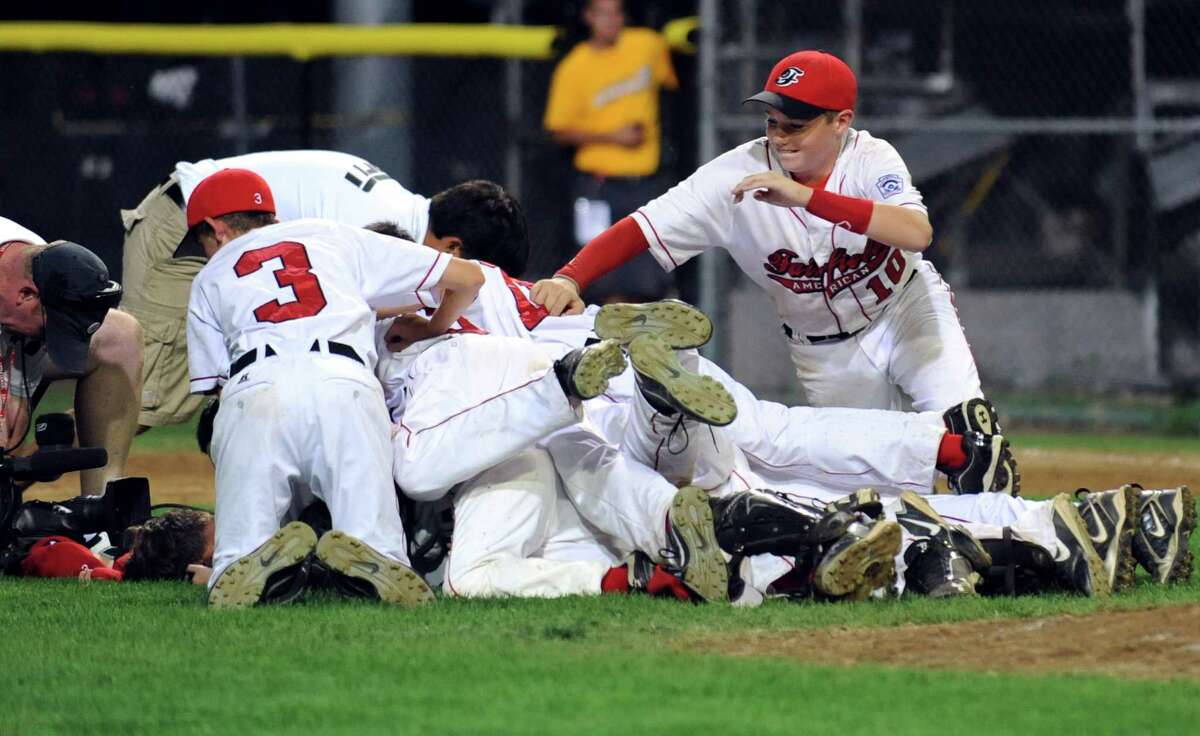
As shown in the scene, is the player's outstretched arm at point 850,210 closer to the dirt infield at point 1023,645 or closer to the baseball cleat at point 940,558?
the baseball cleat at point 940,558

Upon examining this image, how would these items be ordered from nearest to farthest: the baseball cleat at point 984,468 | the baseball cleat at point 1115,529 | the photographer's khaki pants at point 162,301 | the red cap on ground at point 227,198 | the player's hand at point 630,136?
the baseball cleat at point 1115,529
the red cap on ground at point 227,198
the baseball cleat at point 984,468
the photographer's khaki pants at point 162,301
the player's hand at point 630,136

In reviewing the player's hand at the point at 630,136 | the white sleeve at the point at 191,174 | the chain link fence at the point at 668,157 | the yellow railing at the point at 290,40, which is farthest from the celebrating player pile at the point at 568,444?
the yellow railing at the point at 290,40

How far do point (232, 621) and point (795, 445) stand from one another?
74.2 inches

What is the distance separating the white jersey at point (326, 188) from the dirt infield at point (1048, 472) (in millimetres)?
1432

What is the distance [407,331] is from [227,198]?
2.29 feet

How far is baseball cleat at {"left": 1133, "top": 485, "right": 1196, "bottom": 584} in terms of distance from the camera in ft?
17.3

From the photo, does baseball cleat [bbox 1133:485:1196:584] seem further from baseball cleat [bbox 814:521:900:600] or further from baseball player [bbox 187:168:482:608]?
baseball player [bbox 187:168:482:608]

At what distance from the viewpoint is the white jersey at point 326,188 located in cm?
682

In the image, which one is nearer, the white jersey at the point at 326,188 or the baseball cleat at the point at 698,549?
the baseball cleat at the point at 698,549

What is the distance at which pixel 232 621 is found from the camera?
4.65 meters

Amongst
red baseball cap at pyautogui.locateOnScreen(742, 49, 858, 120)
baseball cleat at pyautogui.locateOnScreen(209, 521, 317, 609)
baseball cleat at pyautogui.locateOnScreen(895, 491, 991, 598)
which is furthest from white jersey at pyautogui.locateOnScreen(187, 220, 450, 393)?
baseball cleat at pyautogui.locateOnScreen(895, 491, 991, 598)

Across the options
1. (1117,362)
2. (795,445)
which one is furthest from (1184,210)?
(795,445)

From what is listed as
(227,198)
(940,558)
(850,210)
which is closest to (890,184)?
(850,210)

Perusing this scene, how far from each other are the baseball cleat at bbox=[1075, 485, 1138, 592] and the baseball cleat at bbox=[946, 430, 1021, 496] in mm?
462
